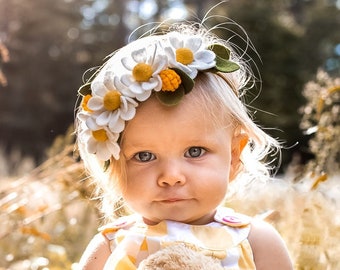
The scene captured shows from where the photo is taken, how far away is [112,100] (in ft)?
6.05

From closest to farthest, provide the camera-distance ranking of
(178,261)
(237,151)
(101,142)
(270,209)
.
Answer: (178,261) → (101,142) → (237,151) → (270,209)

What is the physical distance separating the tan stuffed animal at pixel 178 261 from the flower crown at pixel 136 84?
382 mm

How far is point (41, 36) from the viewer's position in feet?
92.2

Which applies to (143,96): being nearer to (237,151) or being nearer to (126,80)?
(126,80)

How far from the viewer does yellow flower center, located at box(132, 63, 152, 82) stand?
6.01 feet

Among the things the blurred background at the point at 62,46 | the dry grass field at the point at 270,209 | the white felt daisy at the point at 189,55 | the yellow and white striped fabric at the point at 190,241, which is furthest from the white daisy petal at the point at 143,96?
the blurred background at the point at 62,46

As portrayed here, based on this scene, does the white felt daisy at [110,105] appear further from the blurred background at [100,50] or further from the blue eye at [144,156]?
the blurred background at [100,50]

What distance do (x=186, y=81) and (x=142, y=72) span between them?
12cm

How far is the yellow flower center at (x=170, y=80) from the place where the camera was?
181cm

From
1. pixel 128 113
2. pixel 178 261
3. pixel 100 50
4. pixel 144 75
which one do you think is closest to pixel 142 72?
pixel 144 75

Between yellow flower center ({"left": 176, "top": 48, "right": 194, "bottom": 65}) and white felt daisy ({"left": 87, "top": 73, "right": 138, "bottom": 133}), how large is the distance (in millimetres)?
172

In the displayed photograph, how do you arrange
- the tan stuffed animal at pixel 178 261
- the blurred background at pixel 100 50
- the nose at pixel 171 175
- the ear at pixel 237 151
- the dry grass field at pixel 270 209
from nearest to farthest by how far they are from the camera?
the tan stuffed animal at pixel 178 261 < the nose at pixel 171 175 < the ear at pixel 237 151 < the dry grass field at pixel 270 209 < the blurred background at pixel 100 50

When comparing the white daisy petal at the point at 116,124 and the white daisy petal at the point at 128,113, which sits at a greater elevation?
the white daisy petal at the point at 128,113

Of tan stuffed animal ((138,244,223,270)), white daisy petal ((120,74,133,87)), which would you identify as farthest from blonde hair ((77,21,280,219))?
tan stuffed animal ((138,244,223,270))
